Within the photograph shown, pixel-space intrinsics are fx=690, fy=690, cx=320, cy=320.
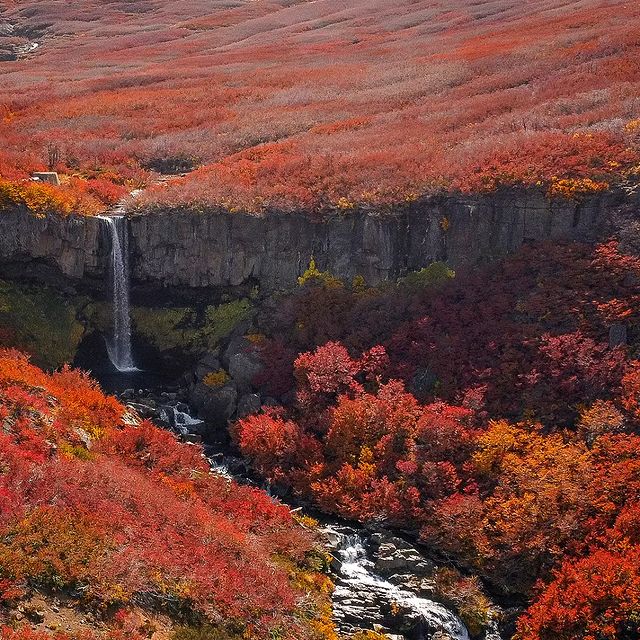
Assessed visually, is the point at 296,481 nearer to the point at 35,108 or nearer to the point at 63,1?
the point at 35,108

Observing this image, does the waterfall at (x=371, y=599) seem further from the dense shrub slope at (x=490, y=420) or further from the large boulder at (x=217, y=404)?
the large boulder at (x=217, y=404)

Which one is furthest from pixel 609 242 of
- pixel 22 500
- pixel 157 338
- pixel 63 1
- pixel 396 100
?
pixel 63 1

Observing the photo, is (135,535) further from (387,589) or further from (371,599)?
(387,589)

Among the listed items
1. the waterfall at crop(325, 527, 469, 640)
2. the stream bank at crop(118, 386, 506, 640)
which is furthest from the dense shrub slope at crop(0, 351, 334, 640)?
the stream bank at crop(118, 386, 506, 640)

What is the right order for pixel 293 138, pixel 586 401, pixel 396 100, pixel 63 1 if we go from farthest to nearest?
pixel 63 1 < pixel 396 100 < pixel 293 138 < pixel 586 401

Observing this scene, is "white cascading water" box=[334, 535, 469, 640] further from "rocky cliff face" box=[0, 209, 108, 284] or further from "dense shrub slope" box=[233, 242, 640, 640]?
"rocky cliff face" box=[0, 209, 108, 284]

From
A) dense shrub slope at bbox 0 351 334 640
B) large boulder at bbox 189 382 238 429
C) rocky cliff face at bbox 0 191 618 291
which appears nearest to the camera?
dense shrub slope at bbox 0 351 334 640
